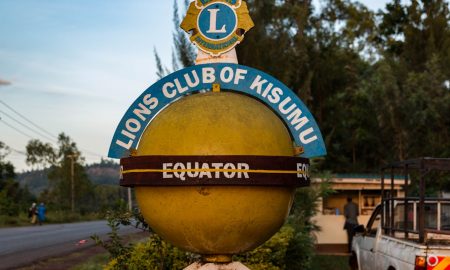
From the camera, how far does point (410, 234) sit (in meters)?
10.1

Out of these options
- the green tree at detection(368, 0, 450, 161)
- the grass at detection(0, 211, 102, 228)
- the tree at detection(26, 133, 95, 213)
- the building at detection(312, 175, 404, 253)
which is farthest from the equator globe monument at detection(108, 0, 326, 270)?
the tree at detection(26, 133, 95, 213)

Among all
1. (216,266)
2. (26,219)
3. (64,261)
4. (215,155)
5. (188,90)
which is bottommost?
(26,219)

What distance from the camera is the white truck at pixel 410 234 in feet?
25.5

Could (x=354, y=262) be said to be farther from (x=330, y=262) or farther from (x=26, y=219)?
(x=26, y=219)

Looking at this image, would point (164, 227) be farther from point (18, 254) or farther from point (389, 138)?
point (389, 138)

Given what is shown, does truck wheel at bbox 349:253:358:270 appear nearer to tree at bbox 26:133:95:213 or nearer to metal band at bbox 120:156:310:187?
metal band at bbox 120:156:310:187

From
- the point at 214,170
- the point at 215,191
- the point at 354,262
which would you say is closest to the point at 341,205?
the point at 354,262

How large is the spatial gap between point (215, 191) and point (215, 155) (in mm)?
261

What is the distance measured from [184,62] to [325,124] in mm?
14664

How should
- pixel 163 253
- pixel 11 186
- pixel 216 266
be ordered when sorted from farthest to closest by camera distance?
pixel 11 186 → pixel 163 253 → pixel 216 266

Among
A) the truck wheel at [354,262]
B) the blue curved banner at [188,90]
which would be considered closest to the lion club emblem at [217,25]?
the blue curved banner at [188,90]

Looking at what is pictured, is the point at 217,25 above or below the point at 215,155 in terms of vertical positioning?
above

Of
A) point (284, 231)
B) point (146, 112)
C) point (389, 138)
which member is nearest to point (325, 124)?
point (389, 138)

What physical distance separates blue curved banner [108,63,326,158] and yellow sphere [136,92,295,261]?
0.95ft
